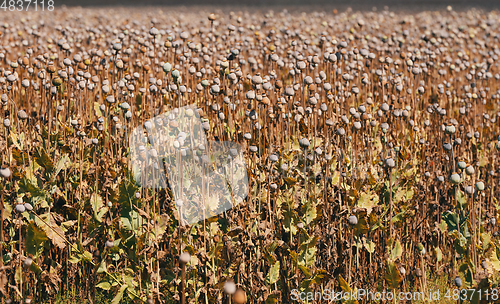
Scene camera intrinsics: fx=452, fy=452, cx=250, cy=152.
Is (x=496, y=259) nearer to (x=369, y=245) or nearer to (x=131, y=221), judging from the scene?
(x=369, y=245)

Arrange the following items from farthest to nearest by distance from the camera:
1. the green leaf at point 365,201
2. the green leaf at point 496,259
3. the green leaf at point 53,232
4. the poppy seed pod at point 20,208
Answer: the green leaf at point 365,201, the green leaf at point 53,232, the poppy seed pod at point 20,208, the green leaf at point 496,259

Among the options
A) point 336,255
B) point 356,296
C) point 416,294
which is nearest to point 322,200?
point 336,255

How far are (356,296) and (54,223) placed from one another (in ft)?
5.56

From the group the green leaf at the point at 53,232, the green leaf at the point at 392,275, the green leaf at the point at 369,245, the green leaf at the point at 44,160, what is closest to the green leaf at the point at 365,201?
the green leaf at the point at 369,245

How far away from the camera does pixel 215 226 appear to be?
2.46 m

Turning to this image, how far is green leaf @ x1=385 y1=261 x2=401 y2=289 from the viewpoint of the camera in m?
2.30

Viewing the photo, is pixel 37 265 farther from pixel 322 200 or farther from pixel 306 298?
pixel 322 200

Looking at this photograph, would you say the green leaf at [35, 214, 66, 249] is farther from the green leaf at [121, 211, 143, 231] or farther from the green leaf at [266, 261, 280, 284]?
the green leaf at [266, 261, 280, 284]

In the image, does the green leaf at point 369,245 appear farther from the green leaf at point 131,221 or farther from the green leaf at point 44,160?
the green leaf at point 44,160

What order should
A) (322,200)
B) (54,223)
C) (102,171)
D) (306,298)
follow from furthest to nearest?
(102,171)
(322,200)
(54,223)
(306,298)

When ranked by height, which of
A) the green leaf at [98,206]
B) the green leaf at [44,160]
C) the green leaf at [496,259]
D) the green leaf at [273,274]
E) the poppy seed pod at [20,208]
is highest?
the green leaf at [44,160]

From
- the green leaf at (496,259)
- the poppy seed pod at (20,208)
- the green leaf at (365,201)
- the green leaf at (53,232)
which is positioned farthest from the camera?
the green leaf at (365,201)

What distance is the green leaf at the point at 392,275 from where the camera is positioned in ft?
7.54

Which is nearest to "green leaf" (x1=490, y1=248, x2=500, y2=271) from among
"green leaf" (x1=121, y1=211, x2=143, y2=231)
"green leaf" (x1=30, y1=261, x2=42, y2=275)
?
"green leaf" (x1=121, y1=211, x2=143, y2=231)
